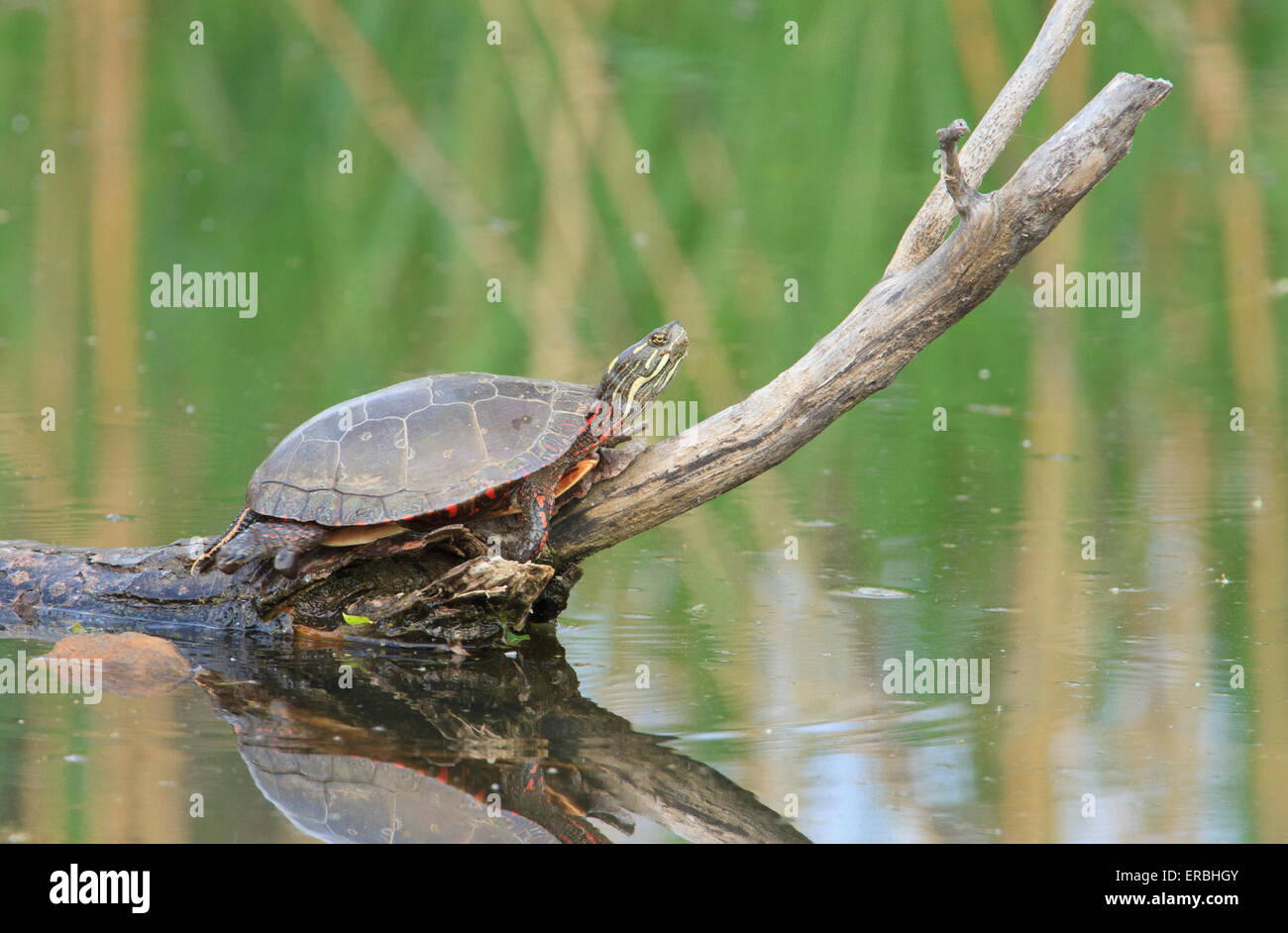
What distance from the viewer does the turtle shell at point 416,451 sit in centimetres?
470

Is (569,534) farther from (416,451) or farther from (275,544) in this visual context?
(275,544)

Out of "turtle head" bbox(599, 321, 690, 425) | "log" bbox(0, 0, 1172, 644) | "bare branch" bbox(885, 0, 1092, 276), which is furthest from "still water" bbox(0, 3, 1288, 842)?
"bare branch" bbox(885, 0, 1092, 276)

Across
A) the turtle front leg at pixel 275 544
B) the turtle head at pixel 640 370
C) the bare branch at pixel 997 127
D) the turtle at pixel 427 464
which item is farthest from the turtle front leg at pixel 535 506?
the bare branch at pixel 997 127

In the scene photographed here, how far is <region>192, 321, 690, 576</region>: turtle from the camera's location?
4.71 meters

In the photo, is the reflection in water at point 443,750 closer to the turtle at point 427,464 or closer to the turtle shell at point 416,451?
the turtle at point 427,464

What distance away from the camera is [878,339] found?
472 centimetres

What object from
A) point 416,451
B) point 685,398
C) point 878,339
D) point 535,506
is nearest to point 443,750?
point 535,506

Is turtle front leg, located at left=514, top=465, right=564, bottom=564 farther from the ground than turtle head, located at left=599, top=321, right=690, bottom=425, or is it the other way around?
turtle head, located at left=599, top=321, right=690, bottom=425

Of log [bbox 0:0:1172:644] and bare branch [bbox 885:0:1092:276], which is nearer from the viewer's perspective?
log [bbox 0:0:1172:644]

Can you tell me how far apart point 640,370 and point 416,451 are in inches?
32.2

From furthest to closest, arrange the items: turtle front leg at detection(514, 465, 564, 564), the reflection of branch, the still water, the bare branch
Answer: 1. the bare branch
2. turtle front leg at detection(514, 465, 564, 564)
3. the reflection of branch
4. the still water

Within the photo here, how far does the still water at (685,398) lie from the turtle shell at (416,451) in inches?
20.2

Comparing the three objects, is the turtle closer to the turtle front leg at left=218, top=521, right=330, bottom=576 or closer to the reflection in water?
the turtle front leg at left=218, top=521, right=330, bottom=576

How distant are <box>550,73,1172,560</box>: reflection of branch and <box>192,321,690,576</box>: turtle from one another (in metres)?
0.19
